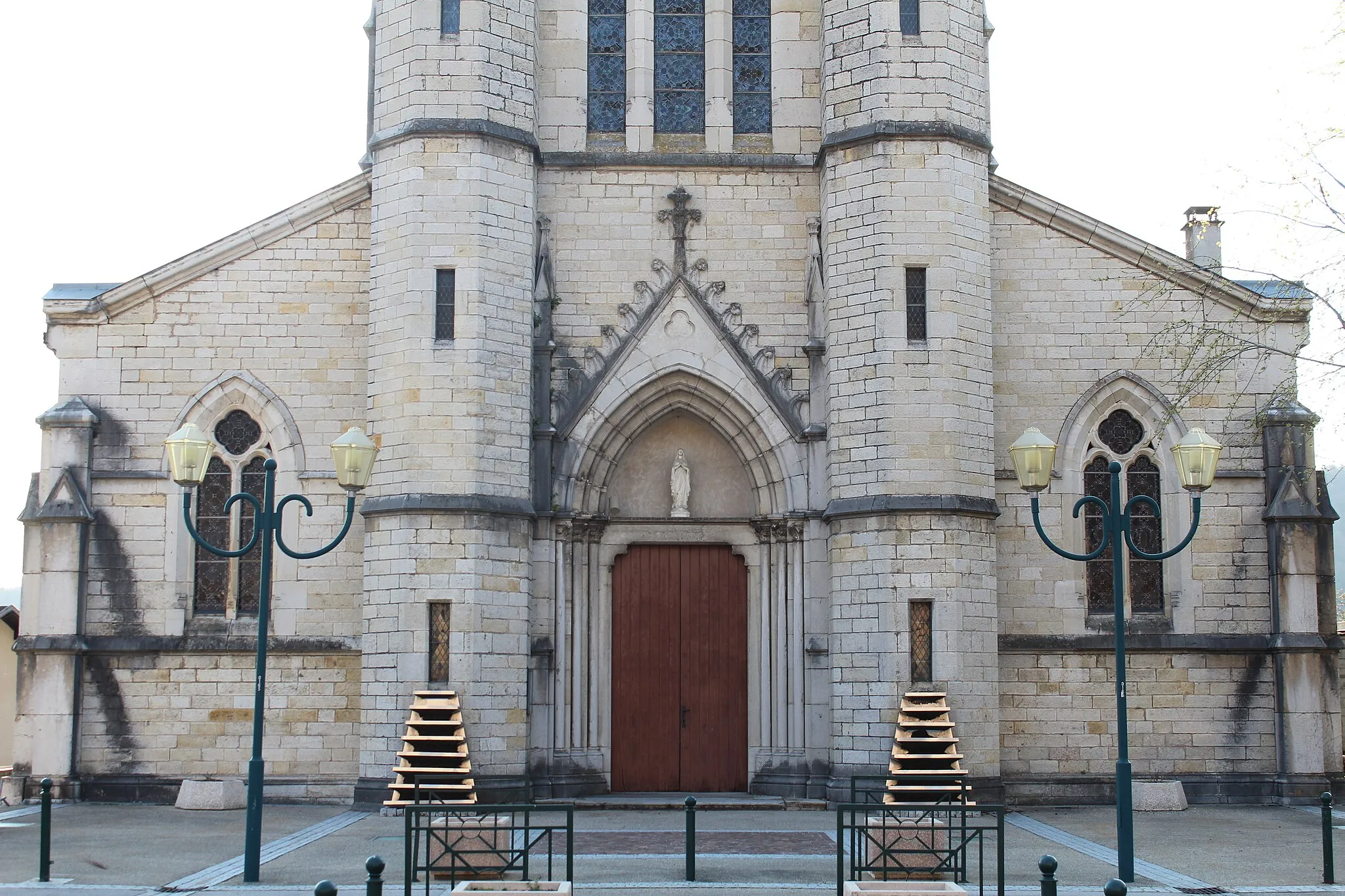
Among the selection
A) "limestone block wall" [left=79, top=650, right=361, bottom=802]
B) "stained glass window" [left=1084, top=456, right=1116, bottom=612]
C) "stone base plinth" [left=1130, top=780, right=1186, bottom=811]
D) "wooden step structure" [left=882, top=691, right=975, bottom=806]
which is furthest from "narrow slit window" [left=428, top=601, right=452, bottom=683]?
"stone base plinth" [left=1130, top=780, right=1186, bottom=811]

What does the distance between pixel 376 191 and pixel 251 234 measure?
1857 mm

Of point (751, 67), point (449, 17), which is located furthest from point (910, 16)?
point (449, 17)

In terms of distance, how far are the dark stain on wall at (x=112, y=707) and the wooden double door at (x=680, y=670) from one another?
580 centimetres

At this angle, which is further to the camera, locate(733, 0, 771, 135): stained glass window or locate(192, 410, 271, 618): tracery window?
locate(733, 0, 771, 135): stained glass window

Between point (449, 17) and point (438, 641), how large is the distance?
7391 millimetres

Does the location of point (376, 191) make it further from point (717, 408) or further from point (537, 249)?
point (717, 408)

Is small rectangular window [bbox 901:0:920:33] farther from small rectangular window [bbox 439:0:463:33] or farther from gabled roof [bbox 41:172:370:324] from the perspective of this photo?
gabled roof [bbox 41:172:370:324]

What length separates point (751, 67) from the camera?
19.2 meters

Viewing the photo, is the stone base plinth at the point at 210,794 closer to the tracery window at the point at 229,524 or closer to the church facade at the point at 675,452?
the church facade at the point at 675,452

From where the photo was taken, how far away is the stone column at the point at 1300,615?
17.8 meters

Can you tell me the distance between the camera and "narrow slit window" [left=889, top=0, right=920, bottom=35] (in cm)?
1788

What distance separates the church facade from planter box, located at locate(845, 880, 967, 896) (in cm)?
635

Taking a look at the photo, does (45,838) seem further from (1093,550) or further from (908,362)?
(1093,550)

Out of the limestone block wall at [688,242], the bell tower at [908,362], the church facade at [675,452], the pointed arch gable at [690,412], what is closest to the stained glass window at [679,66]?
the church facade at [675,452]
